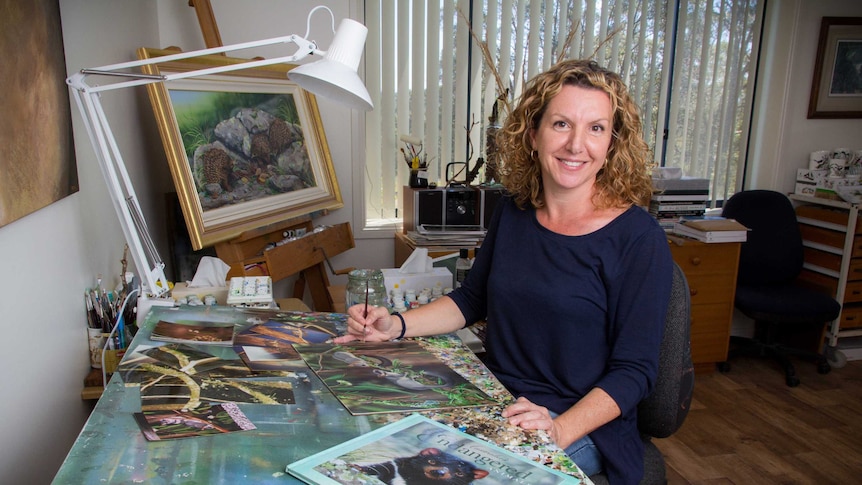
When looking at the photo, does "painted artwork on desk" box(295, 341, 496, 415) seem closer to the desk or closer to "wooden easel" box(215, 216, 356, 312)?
the desk

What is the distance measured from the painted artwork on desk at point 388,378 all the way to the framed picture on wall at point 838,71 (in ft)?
11.0

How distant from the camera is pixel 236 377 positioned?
1124 mm

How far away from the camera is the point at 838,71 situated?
11.7ft

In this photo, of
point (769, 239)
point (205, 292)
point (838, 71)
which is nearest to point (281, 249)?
point (205, 292)

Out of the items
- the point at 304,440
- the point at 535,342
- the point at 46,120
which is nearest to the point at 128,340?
the point at 46,120

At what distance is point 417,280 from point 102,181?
38.2 inches

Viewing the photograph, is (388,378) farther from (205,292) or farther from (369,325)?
(205,292)

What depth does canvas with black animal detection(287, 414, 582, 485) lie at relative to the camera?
32.9 inches

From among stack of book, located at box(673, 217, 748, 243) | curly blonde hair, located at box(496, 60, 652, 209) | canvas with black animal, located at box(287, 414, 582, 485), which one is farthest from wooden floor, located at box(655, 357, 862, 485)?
canvas with black animal, located at box(287, 414, 582, 485)

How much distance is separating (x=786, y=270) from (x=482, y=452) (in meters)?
3.05

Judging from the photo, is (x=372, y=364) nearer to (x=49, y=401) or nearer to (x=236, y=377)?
(x=236, y=377)

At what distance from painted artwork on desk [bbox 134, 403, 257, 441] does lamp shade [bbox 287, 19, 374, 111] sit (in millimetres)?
602

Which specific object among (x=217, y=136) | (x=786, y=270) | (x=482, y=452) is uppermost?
(x=217, y=136)

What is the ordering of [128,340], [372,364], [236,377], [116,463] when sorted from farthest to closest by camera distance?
[128,340]
[372,364]
[236,377]
[116,463]
